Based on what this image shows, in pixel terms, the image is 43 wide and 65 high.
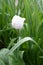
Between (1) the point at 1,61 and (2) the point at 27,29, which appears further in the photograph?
(2) the point at 27,29

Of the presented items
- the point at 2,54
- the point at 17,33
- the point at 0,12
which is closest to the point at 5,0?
the point at 0,12

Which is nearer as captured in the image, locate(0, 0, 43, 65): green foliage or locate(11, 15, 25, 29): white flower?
locate(0, 0, 43, 65): green foliage

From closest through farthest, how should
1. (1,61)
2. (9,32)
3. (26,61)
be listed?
(1,61) → (26,61) → (9,32)

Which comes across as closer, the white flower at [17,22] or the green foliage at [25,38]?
the green foliage at [25,38]

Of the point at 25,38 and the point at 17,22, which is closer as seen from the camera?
the point at 25,38

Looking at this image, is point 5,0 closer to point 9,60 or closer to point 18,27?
point 18,27

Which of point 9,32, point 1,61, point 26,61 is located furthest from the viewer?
point 9,32

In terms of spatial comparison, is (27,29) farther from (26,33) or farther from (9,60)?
(9,60)

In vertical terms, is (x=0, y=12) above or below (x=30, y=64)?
above
